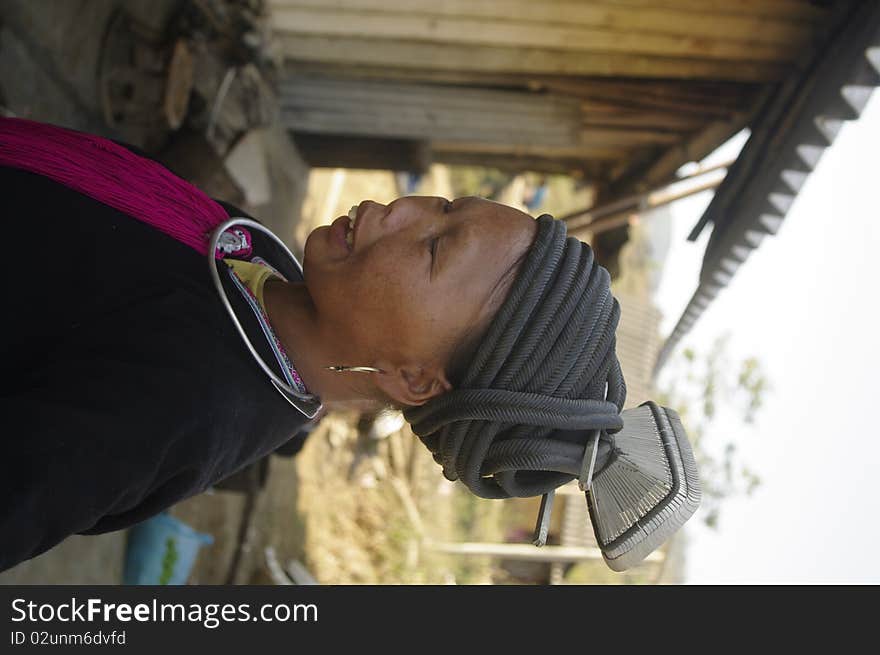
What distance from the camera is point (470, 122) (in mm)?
5676

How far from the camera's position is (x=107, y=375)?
145 centimetres

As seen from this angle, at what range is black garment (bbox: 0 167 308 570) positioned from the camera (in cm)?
133

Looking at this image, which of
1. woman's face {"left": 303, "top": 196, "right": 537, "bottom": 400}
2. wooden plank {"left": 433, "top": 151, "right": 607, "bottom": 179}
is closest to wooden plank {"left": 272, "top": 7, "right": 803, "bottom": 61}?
wooden plank {"left": 433, "top": 151, "right": 607, "bottom": 179}

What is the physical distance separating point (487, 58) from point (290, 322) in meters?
3.55

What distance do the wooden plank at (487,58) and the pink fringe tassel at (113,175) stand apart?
130 inches

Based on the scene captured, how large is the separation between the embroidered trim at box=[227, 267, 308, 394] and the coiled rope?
32cm

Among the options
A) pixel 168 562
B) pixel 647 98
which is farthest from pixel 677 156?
pixel 168 562

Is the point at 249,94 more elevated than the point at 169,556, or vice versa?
the point at 249,94

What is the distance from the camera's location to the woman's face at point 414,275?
1.80m

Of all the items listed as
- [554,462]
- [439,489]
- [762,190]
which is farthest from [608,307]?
[439,489]

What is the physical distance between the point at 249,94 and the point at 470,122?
61.9 inches
